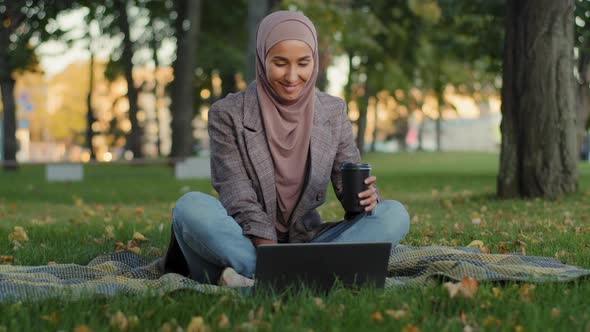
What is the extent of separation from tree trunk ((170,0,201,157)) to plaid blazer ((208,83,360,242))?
19615 millimetres

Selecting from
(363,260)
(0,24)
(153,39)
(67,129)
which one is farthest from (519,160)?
(67,129)

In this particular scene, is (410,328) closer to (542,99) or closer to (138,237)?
(138,237)

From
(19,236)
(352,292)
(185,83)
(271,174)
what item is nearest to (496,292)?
(352,292)

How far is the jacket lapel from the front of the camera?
178 inches

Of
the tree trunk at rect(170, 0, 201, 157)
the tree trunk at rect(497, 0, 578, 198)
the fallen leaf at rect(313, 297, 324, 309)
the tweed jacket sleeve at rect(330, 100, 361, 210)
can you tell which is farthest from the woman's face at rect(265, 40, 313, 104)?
the tree trunk at rect(170, 0, 201, 157)

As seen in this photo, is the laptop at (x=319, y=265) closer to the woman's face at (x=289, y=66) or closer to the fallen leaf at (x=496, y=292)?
the fallen leaf at (x=496, y=292)

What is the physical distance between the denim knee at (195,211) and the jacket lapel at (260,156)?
0.29 m

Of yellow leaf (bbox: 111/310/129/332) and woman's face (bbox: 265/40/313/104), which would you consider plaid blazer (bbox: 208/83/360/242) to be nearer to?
woman's face (bbox: 265/40/313/104)

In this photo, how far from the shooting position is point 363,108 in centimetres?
2927

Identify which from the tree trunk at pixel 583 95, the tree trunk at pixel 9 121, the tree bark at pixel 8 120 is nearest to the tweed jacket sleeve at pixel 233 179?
the tree trunk at pixel 583 95

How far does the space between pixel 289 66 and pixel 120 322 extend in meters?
1.71

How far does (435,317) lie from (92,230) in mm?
4996

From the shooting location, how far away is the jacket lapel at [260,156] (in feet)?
14.8

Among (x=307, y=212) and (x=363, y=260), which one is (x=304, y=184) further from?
(x=363, y=260)
